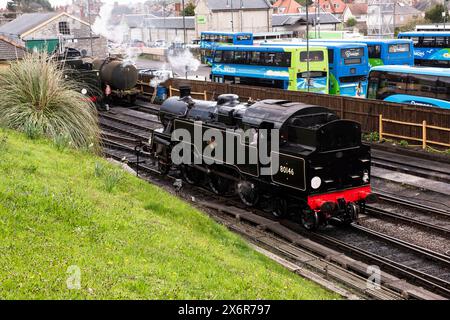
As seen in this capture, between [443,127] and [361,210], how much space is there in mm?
7206

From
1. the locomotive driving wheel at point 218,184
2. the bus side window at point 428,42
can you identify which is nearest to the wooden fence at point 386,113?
the locomotive driving wheel at point 218,184

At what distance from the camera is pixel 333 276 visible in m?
10.2

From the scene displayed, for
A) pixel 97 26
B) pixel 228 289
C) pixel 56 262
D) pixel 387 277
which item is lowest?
pixel 387 277

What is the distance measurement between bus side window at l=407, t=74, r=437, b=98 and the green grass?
565 inches

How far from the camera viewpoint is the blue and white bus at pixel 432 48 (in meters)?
32.8

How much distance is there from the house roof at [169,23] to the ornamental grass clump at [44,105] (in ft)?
217

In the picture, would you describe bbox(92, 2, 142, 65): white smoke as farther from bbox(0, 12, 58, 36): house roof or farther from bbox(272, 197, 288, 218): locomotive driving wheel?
bbox(272, 197, 288, 218): locomotive driving wheel

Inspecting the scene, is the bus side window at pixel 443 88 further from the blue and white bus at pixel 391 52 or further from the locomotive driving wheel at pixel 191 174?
the locomotive driving wheel at pixel 191 174

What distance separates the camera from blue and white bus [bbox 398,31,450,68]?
32812 millimetres

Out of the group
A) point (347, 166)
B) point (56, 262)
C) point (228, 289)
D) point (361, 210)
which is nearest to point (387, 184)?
point (361, 210)

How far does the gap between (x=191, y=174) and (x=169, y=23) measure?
227 feet

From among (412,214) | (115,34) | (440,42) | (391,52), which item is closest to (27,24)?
(115,34)
